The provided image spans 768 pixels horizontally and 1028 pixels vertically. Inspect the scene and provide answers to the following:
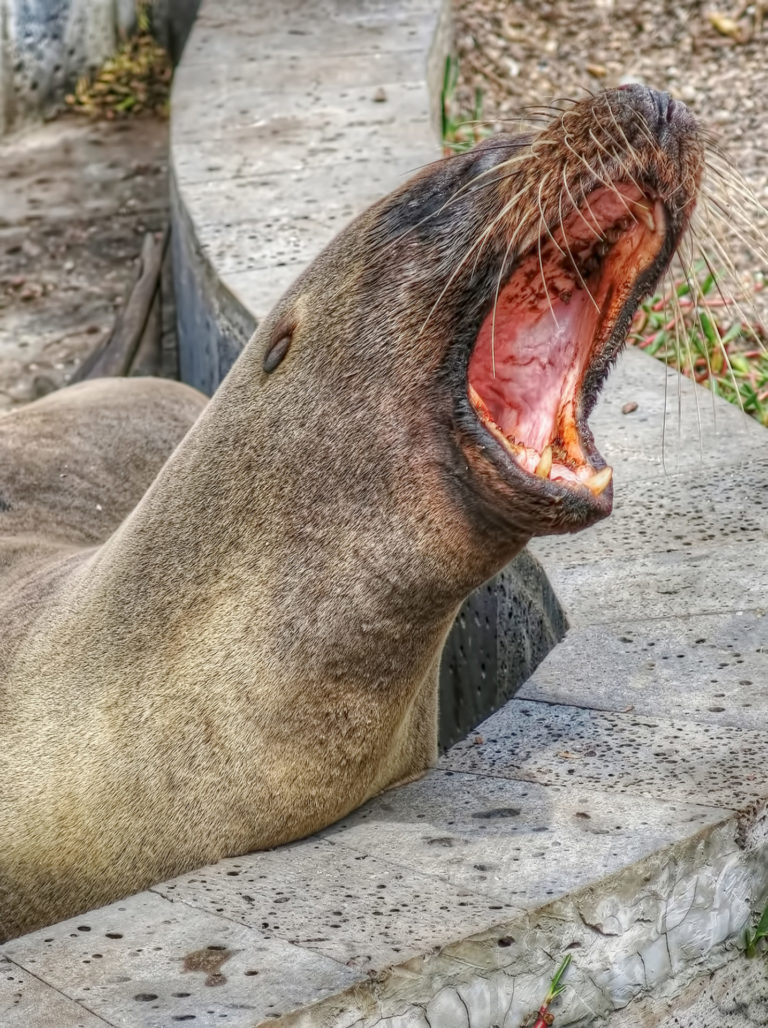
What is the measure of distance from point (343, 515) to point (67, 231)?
5.71 m

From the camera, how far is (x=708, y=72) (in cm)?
886

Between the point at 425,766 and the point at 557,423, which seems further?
the point at 425,766


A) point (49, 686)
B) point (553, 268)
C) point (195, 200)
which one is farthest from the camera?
point (195, 200)

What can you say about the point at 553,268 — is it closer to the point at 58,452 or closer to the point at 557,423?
the point at 557,423

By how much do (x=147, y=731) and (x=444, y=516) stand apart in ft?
2.42

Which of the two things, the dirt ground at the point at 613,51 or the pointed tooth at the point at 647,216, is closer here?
the pointed tooth at the point at 647,216

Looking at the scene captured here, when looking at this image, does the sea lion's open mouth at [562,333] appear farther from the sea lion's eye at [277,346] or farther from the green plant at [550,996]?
the green plant at [550,996]

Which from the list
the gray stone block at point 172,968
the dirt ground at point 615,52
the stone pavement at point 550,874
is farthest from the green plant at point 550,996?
the dirt ground at point 615,52

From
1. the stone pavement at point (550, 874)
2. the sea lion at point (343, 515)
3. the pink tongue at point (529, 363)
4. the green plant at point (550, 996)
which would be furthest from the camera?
the pink tongue at point (529, 363)

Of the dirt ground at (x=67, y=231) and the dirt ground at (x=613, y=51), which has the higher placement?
the dirt ground at (x=613, y=51)

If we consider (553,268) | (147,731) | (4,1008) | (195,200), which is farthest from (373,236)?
(195,200)

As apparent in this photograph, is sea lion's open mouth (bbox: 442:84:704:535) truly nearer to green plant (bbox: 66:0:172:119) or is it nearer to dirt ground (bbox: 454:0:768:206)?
dirt ground (bbox: 454:0:768:206)

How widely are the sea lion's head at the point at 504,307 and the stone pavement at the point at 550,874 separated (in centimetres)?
55

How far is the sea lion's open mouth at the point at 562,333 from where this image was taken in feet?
9.69
